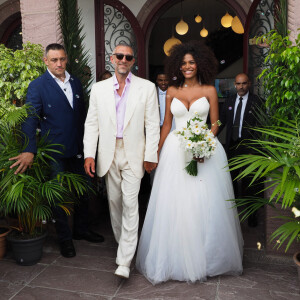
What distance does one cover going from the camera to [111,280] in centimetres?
362

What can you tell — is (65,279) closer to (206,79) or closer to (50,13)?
(206,79)

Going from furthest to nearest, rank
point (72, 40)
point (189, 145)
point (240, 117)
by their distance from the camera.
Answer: point (240, 117)
point (72, 40)
point (189, 145)

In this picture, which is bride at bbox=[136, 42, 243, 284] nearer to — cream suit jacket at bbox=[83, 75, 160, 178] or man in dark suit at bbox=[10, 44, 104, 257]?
cream suit jacket at bbox=[83, 75, 160, 178]

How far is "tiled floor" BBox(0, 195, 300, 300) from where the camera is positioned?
332cm

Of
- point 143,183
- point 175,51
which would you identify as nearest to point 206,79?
point 175,51

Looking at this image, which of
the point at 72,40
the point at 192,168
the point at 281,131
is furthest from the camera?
the point at 72,40

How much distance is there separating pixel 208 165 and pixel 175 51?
1292mm

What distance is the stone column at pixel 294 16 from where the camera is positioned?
13.4ft

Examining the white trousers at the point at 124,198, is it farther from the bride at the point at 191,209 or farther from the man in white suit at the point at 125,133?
the bride at the point at 191,209

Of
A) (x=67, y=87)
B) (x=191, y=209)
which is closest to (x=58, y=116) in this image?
(x=67, y=87)

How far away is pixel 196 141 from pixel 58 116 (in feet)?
5.25

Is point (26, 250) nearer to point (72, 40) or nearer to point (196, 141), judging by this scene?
point (196, 141)

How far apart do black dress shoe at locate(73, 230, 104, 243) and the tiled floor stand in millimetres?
359

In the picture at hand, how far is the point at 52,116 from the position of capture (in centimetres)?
410
